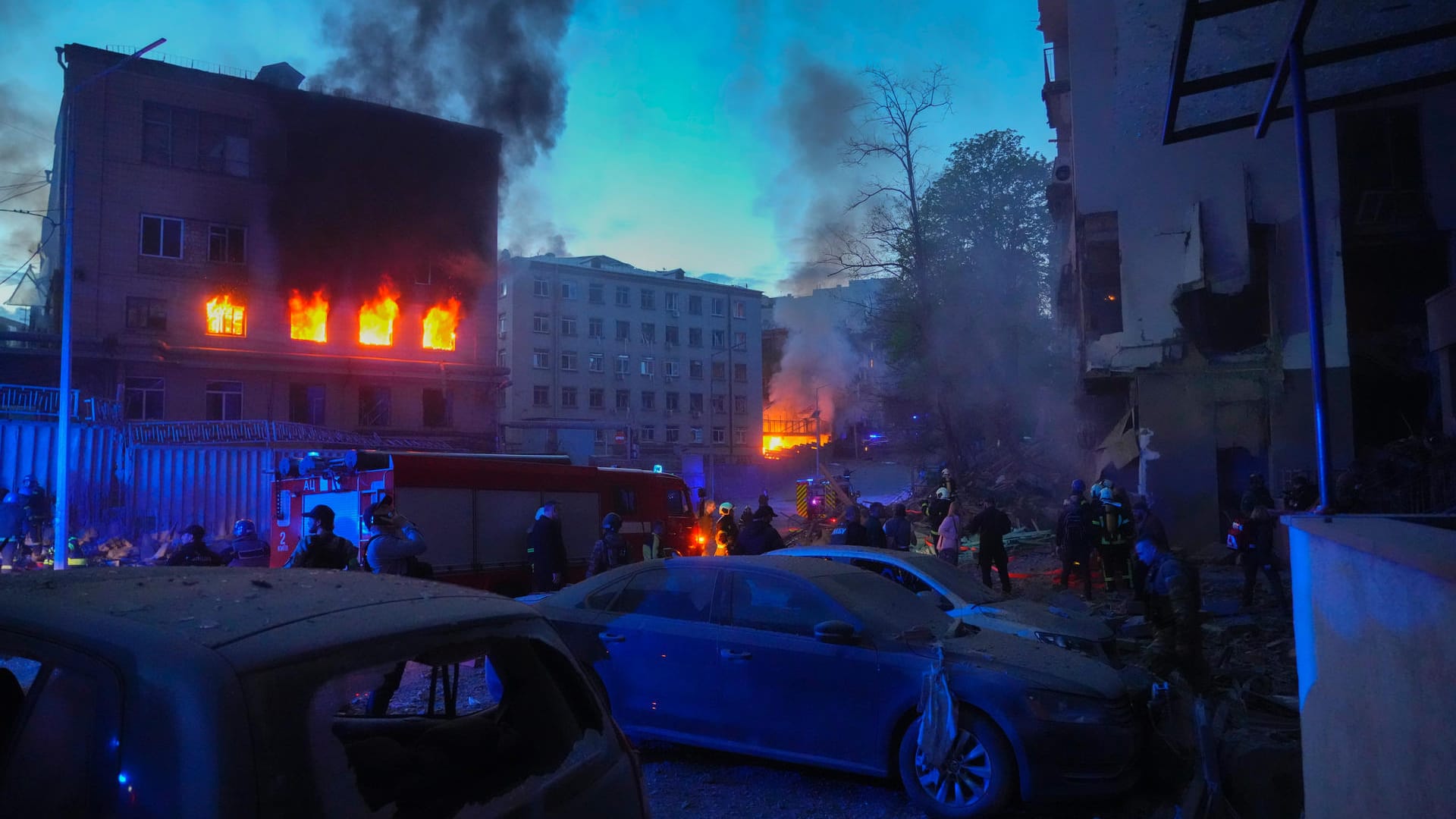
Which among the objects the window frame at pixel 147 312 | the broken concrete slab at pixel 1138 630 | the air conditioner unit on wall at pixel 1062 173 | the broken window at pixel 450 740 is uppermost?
the air conditioner unit on wall at pixel 1062 173

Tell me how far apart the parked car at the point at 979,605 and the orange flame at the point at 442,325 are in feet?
92.3

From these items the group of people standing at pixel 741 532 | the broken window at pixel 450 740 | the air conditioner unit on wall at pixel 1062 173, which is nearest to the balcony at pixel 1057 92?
the air conditioner unit on wall at pixel 1062 173

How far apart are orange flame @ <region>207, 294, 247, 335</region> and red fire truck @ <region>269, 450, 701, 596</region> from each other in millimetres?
19913

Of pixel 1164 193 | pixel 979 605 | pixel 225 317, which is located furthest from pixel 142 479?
pixel 1164 193

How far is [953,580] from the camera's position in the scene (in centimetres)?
761

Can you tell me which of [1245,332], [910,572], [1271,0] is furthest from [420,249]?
[1271,0]

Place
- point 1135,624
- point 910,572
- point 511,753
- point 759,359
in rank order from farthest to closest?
point 759,359, point 1135,624, point 910,572, point 511,753

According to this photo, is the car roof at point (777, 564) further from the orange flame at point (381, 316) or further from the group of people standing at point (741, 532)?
the orange flame at point (381, 316)

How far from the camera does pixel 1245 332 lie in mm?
16859

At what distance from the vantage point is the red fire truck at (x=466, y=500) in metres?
11.2

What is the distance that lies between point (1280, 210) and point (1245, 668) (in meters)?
11.6

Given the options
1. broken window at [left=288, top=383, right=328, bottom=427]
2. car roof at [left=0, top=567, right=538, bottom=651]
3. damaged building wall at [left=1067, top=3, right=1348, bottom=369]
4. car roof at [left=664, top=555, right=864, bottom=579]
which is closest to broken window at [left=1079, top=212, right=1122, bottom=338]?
damaged building wall at [left=1067, top=3, right=1348, bottom=369]

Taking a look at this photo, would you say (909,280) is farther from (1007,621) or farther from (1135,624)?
(1007,621)

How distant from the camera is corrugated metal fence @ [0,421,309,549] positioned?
62.4 feet
